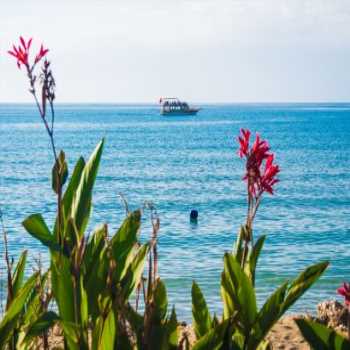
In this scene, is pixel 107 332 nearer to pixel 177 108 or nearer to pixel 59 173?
pixel 59 173

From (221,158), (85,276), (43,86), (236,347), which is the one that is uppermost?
(43,86)

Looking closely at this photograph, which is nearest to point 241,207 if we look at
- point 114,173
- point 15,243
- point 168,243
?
point 168,243

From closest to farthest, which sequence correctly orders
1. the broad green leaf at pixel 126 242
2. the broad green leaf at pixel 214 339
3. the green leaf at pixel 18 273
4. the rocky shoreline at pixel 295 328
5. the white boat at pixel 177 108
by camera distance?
the broad green leaf at pixel 214 339 < the broad green leaf at pixel 126 242 < the green leaf at pixel 18 273 < the rocky shoreline at pixel 295 328 < the white boat at pixel 177 108

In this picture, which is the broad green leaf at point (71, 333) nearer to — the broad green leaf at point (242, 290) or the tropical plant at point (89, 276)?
the tropical plant at point (89, 276)

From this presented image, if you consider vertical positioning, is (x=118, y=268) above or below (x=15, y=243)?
above

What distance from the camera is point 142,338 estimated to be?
2795 mm

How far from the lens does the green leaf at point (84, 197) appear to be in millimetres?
3031

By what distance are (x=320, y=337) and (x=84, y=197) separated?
3.12 ft

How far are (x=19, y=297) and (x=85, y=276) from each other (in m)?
0.24

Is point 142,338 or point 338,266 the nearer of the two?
point 142,338

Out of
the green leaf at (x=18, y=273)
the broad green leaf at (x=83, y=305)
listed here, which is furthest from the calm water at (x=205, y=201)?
the broad green leaf at (x=83, y=305)

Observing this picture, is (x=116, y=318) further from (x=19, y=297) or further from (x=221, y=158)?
(x=221, y=158)

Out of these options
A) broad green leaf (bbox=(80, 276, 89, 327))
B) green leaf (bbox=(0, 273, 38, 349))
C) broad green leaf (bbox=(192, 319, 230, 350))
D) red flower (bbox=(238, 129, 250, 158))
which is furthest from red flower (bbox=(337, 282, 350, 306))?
green leaf (bbox=(0, 273, 38, 349))

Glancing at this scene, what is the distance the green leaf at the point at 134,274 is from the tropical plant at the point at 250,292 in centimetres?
29
